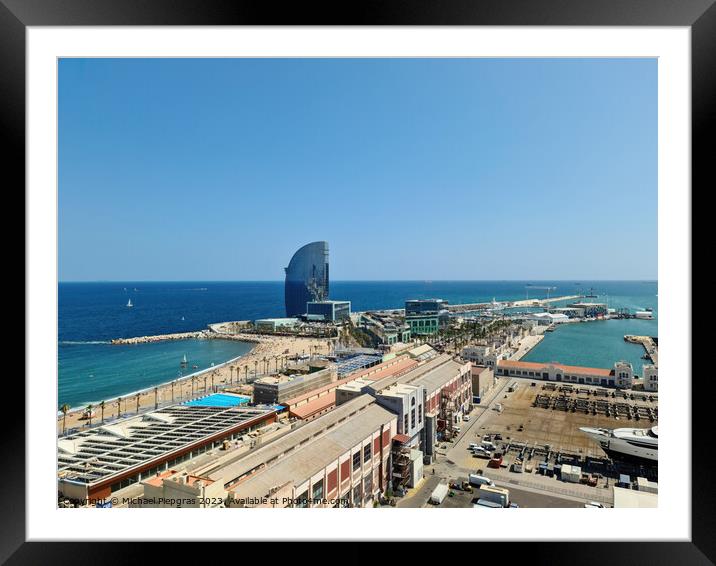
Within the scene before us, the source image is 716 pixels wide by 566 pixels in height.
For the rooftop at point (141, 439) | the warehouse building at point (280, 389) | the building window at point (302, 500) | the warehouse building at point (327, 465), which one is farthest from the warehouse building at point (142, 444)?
the building window at point (302, 500)

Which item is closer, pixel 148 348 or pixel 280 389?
pixel 280 389

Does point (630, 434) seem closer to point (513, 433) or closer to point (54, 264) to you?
point (513, 433)

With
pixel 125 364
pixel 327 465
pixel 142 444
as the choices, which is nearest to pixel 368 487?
pixel 327 465

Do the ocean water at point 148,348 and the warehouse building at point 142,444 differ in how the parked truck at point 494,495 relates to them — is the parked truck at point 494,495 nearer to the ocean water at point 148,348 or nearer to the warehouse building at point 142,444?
the warehouse building at point 142,444

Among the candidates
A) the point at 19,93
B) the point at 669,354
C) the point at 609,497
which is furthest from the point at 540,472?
the point at 19,93

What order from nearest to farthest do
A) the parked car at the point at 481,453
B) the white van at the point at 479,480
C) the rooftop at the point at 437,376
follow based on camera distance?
the white van at the point at 479,480, the parked car at the point at 481,453, the rooftop at the point at 437,376

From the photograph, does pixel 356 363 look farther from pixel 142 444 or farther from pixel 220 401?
pixel 142 444
